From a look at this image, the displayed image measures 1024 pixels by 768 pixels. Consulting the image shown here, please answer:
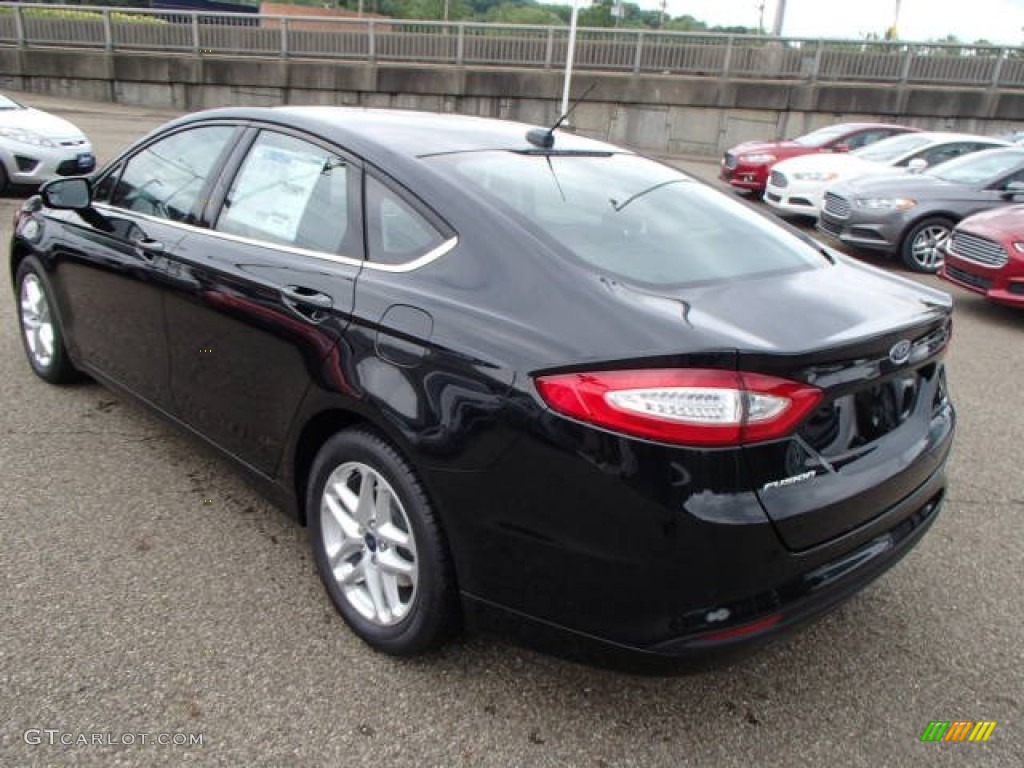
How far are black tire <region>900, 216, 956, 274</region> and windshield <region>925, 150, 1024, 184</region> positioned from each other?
699mm

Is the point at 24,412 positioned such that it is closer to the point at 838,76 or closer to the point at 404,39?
the point at 404,39

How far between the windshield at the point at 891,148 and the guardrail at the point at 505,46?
9470mm

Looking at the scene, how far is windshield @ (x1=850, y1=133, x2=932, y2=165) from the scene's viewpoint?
1201cm

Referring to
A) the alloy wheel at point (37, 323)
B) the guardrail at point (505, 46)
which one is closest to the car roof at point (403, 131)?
the alloy wheel at point (37, 323)

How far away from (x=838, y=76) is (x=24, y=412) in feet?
72.5

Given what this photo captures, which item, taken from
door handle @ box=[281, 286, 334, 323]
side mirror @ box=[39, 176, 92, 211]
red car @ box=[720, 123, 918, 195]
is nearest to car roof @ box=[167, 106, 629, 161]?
door handle @ box=[281, 286, 334, 323]

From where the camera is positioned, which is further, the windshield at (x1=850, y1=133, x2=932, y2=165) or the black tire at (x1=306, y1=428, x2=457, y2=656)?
the windshield at (x1=850, y1=133, x2=932, y2=165)

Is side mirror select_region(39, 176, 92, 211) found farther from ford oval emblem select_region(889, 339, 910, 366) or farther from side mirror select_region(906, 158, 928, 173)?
side mirror select_region(906, 158, 928, 173)

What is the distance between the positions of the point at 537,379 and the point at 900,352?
100 cm

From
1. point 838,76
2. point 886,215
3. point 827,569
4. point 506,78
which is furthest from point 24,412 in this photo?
point 838,76

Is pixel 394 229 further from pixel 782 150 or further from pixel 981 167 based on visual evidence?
pixel 782 150

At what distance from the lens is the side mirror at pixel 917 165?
10.5m

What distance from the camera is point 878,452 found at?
2.15 metres

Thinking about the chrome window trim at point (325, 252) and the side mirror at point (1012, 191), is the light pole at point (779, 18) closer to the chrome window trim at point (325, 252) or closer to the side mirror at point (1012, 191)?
the side mirror at point (1012, 191)
